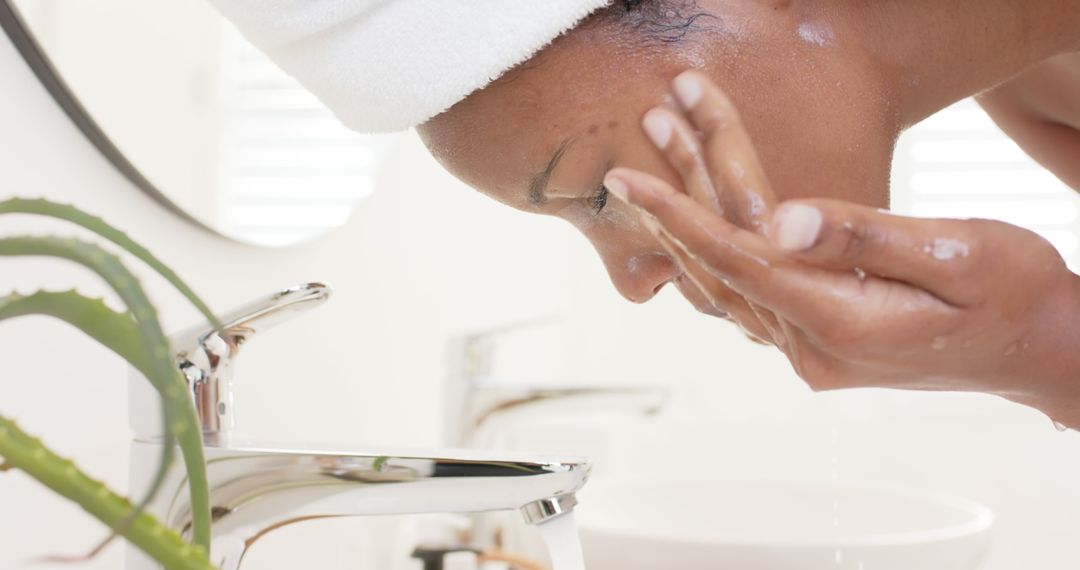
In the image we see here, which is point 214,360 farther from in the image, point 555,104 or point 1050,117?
point 1050,117

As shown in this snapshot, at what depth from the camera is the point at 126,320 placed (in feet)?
0.96

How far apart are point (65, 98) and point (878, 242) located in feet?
1.79

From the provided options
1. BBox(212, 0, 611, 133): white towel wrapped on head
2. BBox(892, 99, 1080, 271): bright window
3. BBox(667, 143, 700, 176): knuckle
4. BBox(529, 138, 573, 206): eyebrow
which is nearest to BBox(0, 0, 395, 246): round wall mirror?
BBox(212, 0, 611, 133): white towel wrapped on head

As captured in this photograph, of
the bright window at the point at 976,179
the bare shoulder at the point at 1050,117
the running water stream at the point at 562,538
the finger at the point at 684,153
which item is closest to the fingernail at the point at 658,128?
the finger at the point at 684,153

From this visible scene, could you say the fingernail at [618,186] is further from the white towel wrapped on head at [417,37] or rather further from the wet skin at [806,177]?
the white towel wrapped on head at [417,37]

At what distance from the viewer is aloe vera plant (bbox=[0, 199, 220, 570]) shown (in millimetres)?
276

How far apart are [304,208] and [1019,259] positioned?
0.70 m

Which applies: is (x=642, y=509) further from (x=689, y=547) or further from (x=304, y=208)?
(x=304, y=208)

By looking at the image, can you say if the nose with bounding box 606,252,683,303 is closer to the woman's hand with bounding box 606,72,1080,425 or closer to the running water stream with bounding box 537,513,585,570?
the woman's hand with bounding box 606,72,1080,425

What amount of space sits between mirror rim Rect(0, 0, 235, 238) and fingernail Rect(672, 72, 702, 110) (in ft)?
1.36

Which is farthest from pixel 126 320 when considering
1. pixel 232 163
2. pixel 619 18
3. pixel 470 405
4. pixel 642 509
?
pixel 642 509

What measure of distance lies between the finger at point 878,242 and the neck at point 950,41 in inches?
8.8

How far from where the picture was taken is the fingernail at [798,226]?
1.55ft

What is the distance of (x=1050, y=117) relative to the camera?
3.53 ft
